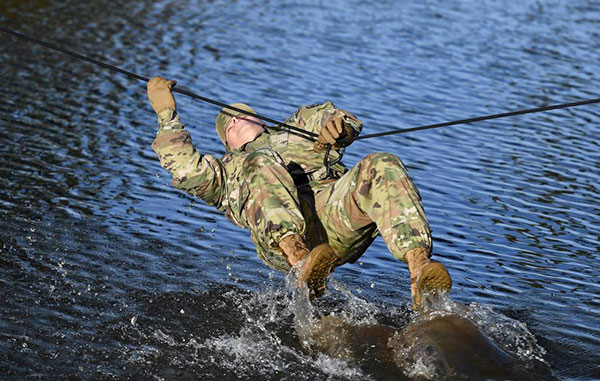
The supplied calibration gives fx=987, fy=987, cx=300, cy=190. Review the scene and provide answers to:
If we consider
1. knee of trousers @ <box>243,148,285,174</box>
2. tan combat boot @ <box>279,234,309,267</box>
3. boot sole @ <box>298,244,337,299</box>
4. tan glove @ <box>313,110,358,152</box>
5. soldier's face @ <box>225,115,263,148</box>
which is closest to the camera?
boot sole @ <box>298,244,337,299</box>

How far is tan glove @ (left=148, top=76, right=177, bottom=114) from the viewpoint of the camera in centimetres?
806

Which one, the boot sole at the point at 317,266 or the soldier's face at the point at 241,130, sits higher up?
the soldier's face at the point at 241,130

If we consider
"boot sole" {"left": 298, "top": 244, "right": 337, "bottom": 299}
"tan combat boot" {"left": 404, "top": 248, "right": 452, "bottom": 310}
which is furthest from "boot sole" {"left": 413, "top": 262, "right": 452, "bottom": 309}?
"boot sole" {"left": 298, "top": 244, "right": 337, "bottom": 299}

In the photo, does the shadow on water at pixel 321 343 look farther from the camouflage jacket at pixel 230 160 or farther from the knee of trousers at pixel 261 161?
the knee of trousers at pixel 261 161

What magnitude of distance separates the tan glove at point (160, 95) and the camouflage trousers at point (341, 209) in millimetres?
980

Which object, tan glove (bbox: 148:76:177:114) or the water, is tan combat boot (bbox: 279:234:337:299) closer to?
the water

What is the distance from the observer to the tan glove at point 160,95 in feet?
26.5

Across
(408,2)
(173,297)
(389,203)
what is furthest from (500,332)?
(408,2)

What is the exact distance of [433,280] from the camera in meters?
6.49

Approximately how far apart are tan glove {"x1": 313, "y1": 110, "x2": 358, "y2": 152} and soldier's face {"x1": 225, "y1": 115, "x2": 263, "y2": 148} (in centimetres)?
98

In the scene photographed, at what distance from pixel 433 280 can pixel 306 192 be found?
1813mm

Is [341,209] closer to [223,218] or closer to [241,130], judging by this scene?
[241,130]

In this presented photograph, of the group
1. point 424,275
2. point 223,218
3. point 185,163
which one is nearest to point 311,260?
point 424,275

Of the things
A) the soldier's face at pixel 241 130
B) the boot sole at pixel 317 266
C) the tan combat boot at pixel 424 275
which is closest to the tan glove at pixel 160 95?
the soldier's face at pixel 241 130
